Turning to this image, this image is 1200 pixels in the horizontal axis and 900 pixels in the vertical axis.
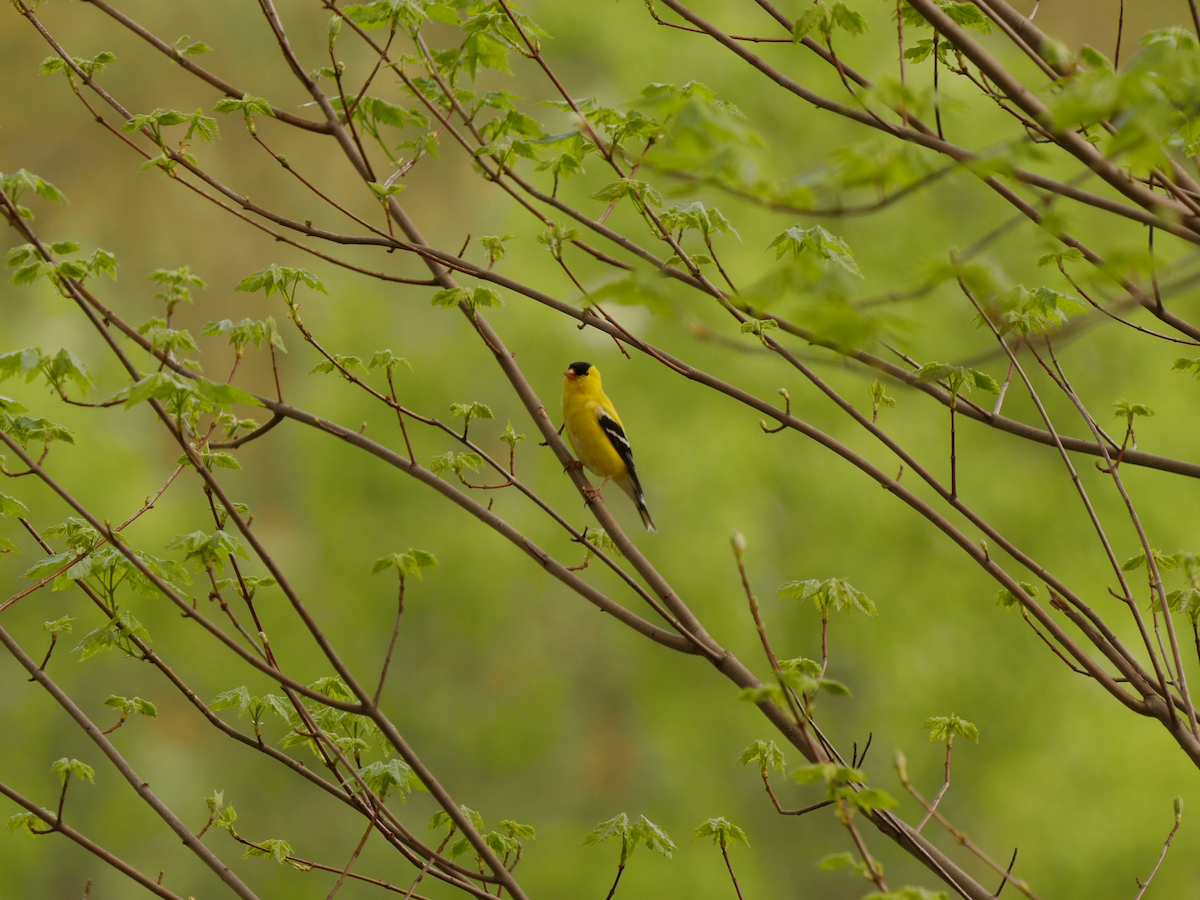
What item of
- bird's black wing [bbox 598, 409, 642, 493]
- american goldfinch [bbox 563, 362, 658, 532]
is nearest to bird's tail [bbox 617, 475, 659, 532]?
american goldfinch [bbox 563, 362, 658, 532]

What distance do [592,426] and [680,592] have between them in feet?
15.0

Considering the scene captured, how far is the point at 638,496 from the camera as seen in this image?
561 cm

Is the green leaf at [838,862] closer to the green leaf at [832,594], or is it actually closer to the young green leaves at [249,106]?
the green leaf at [832,594]

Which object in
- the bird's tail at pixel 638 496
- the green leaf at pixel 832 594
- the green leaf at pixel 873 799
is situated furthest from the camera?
the bird's tail at pixel 638 496

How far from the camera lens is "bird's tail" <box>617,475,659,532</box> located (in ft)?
17.4

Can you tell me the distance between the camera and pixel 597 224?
2342mm

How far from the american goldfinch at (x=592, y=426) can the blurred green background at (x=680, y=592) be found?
10.9ft

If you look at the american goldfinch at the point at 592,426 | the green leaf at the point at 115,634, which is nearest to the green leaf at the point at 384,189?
the green leaf at the point at 115,634

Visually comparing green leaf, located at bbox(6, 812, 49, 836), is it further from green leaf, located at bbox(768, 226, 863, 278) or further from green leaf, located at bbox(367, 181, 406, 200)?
green leaf, located at bbox(768, 226, 863, 278)

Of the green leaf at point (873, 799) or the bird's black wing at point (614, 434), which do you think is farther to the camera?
the bird's black wing at point (614, 434)

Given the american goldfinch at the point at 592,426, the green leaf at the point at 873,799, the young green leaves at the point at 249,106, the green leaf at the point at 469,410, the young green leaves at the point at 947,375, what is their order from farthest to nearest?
the american goldfinch at the point at 592,426
the green leaf at the point at 469,410
the young green leaves at the point at 249,106
the young green leaves at the point at 947,375
the green leaf at the point at 873,799

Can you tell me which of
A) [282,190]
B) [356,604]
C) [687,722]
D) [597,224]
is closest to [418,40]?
[597,224]

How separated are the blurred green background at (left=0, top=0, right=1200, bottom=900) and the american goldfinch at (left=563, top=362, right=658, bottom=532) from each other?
10.9 feet

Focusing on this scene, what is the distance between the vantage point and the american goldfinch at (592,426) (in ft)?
16.7
